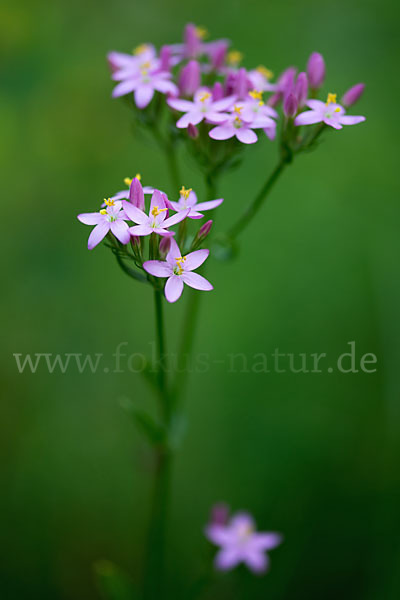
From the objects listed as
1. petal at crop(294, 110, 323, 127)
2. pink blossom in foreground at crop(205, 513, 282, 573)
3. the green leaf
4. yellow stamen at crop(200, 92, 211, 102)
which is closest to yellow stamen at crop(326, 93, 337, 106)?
petal at crop(294, 110, 323, 127)

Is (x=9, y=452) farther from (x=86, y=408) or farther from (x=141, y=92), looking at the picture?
(x=141, y=92)

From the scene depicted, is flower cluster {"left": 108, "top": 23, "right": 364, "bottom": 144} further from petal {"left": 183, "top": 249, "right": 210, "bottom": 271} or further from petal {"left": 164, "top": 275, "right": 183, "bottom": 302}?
petal {"left": 164, "top": 275, "right": 183, "bottom": 302}

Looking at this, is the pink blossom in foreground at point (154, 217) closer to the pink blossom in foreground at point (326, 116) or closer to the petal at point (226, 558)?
the pink blossom in foreground at point (326, 116)

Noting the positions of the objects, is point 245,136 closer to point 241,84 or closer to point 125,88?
point 241,84

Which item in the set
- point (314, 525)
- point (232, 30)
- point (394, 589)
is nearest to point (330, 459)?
point (314, 525)

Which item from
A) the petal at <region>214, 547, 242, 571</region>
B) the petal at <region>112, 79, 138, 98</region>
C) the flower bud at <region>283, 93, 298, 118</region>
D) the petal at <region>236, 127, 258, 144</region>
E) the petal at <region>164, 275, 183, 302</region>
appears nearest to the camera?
the petal at <region>164, 275, 183, 302</region>

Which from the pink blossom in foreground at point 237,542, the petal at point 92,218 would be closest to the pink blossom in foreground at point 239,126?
the petal at point 92,218
